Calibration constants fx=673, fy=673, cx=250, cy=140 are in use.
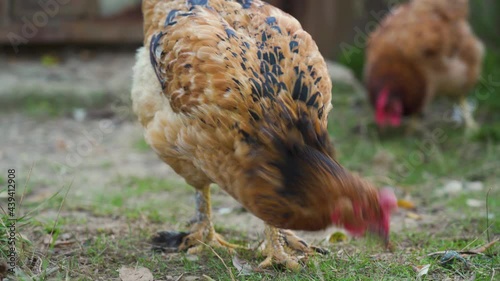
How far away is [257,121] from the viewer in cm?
299

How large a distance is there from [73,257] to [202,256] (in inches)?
26.0

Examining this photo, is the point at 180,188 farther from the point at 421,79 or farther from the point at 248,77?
the point at 421,79

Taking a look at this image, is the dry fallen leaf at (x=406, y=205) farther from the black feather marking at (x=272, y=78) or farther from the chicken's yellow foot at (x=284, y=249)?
the black feather marking at (x=272, y=78)

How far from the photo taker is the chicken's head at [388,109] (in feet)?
22.1

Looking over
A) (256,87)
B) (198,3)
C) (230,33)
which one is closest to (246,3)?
(198,3)

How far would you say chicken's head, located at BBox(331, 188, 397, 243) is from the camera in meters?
2.79

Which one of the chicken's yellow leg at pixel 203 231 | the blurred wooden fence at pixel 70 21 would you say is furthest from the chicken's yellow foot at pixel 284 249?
the blurred wooden fence at pixel 70 21

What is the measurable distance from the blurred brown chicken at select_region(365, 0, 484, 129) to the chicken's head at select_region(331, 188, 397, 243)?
4.02 meters

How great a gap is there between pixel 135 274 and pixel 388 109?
4.17 metres

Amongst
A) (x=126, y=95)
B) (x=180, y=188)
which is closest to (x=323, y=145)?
(x=180, y=188)

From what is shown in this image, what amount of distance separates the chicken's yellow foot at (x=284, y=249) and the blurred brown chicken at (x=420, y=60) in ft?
10.9

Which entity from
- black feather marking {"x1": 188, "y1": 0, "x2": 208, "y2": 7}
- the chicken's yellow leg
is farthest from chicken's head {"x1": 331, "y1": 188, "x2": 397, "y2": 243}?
black feather marking {"x1": 188, "y1": 0, "x2": 208, "y2": 7}

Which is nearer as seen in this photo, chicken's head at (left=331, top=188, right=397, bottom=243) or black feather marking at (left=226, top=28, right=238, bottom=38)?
chicken's head at (left=331, top=188, right=397, bottom=243)

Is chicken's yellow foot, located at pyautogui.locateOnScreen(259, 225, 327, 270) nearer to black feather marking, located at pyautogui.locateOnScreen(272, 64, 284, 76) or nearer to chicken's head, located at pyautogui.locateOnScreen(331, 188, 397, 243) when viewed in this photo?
chicken's head, located at pyautogui.locateOnScreen(331, 188, 397, 243)
